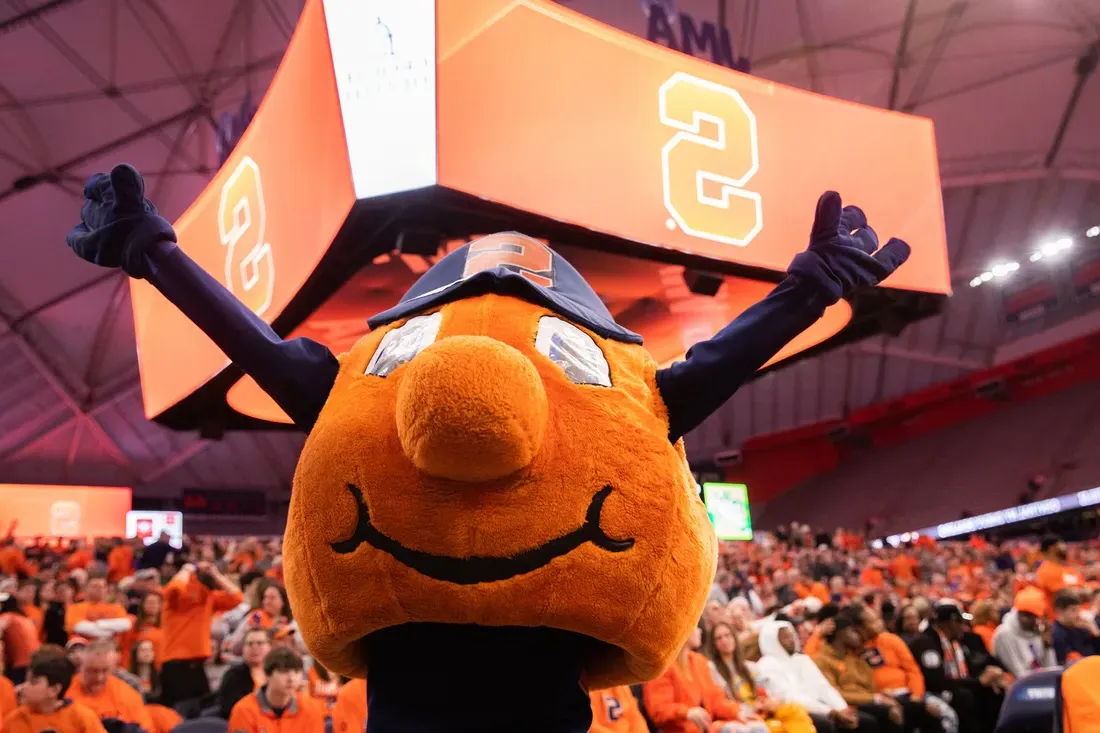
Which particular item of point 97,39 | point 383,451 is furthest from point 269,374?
point 97,39

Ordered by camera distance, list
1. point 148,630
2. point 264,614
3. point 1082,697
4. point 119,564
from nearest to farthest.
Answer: point 1082,697 < point 264,614 < point 148,630 < point 119,564

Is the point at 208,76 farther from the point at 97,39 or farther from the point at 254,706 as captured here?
the point at 254,706

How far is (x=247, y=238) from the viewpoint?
20.2 feet

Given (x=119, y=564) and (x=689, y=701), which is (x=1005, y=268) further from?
(x=119, y=564)

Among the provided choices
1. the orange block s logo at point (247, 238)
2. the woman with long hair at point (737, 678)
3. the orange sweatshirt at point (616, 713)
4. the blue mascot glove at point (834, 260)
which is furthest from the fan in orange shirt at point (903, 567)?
the blue mascot glove at point (834, 260)

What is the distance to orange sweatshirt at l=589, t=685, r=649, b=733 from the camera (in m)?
3.91

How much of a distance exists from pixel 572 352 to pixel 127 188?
2.22 feet

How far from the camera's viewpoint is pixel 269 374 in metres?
1.29

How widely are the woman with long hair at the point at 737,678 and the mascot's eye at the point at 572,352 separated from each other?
161 inches

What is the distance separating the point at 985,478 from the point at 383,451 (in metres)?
19.6

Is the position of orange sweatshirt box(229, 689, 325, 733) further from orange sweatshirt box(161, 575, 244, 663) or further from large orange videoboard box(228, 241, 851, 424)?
large orange videoboard box(228, 241, 851, 424)

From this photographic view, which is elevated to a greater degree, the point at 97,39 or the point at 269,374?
the point at 97,39

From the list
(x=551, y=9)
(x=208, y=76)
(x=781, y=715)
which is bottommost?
(x=781, y=715)

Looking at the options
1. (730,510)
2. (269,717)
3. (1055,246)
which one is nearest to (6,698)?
(269,717)
